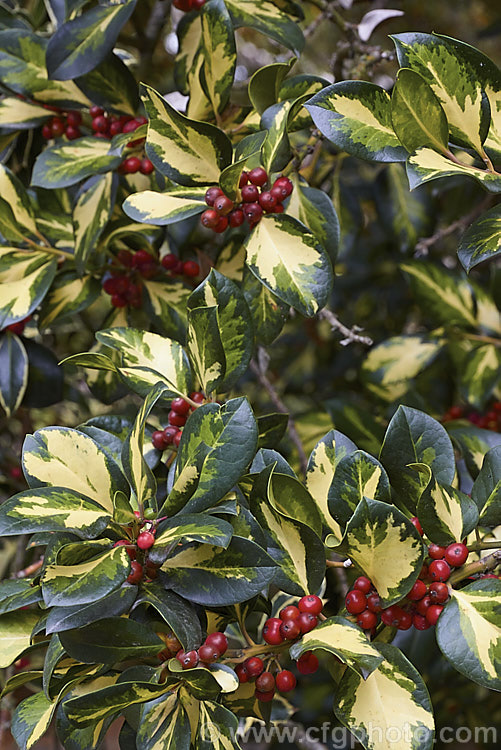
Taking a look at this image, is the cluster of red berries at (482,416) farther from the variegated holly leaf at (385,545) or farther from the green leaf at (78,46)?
the green leaf at (78,46)

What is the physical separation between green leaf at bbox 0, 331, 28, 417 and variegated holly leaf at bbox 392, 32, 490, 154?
1.70ft

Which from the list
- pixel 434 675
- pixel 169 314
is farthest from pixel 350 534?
pixel 434 675

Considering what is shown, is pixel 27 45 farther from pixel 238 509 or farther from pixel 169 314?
pixel 238 509

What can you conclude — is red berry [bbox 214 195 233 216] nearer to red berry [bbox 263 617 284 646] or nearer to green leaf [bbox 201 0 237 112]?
green leaf [bbox 201 0 237 112]

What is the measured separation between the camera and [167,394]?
55 cm

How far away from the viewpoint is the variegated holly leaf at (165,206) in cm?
56

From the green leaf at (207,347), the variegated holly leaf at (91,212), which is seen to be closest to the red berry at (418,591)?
the green leaf at (207,347)

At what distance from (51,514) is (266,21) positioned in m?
0.53

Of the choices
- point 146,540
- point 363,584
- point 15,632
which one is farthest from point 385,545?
point 15,632

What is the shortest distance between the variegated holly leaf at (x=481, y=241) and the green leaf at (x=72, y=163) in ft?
1.17

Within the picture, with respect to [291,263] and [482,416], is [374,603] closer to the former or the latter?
[291,263]

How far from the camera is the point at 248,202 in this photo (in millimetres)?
570

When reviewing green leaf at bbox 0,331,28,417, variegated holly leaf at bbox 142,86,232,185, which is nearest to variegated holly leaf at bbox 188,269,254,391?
variegated holly leaf at bbox 142,86,232,185

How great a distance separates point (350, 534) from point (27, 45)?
2.00 ft
